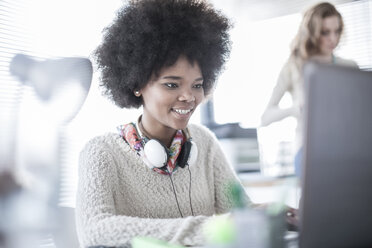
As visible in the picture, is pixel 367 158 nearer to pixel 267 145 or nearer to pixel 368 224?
pixel 368 224

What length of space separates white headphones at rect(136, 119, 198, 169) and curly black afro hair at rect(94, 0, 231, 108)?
0.20 meters

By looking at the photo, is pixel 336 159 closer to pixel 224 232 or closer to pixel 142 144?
pixel 224 232

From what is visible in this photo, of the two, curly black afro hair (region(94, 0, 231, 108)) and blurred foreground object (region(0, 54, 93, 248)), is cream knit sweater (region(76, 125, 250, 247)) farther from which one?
curly black afro hair (region(94, 0, 231, 108))

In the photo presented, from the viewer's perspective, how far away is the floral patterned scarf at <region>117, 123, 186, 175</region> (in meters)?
1.14

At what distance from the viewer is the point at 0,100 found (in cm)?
104

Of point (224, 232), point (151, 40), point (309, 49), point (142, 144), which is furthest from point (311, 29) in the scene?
point (224, 232)

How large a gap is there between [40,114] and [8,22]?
1.21ft

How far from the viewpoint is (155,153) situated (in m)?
1.10

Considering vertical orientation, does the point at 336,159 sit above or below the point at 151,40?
below

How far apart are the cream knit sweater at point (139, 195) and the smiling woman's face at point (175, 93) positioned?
0.16m

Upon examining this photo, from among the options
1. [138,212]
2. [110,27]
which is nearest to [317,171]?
[138,212]

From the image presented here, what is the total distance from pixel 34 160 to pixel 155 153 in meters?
0.34

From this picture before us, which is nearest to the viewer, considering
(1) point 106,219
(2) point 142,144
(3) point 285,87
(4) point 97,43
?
(1) point 106,219

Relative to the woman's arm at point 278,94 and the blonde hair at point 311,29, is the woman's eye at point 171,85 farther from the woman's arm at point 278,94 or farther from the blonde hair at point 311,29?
the blonde hair at point 311,29
